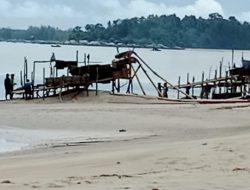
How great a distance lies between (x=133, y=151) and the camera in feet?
48.4

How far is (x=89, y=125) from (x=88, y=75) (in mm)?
14709

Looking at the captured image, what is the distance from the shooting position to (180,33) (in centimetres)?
18838

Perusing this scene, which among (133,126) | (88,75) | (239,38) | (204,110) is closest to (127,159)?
(133,126)

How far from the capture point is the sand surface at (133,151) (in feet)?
32.1

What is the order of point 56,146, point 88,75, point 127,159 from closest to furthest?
point 127,159 < point 56,146 < point 88,75

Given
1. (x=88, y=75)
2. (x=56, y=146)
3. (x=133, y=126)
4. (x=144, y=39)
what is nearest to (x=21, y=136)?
(x=56, y=146)

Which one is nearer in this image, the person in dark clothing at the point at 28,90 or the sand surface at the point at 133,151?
the sand surface at the point at 133,151

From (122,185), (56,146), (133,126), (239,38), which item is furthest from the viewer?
(239,38)

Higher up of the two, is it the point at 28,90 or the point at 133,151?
the point at 133,151

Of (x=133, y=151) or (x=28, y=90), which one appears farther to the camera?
(x=28, y=90)

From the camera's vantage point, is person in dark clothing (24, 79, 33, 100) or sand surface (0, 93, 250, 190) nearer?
sand surface (0, 93, 250, 190)

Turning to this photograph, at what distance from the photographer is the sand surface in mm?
9797

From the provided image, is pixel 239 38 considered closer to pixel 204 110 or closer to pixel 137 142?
pixel 204 110

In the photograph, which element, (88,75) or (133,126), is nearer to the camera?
(133,126)
